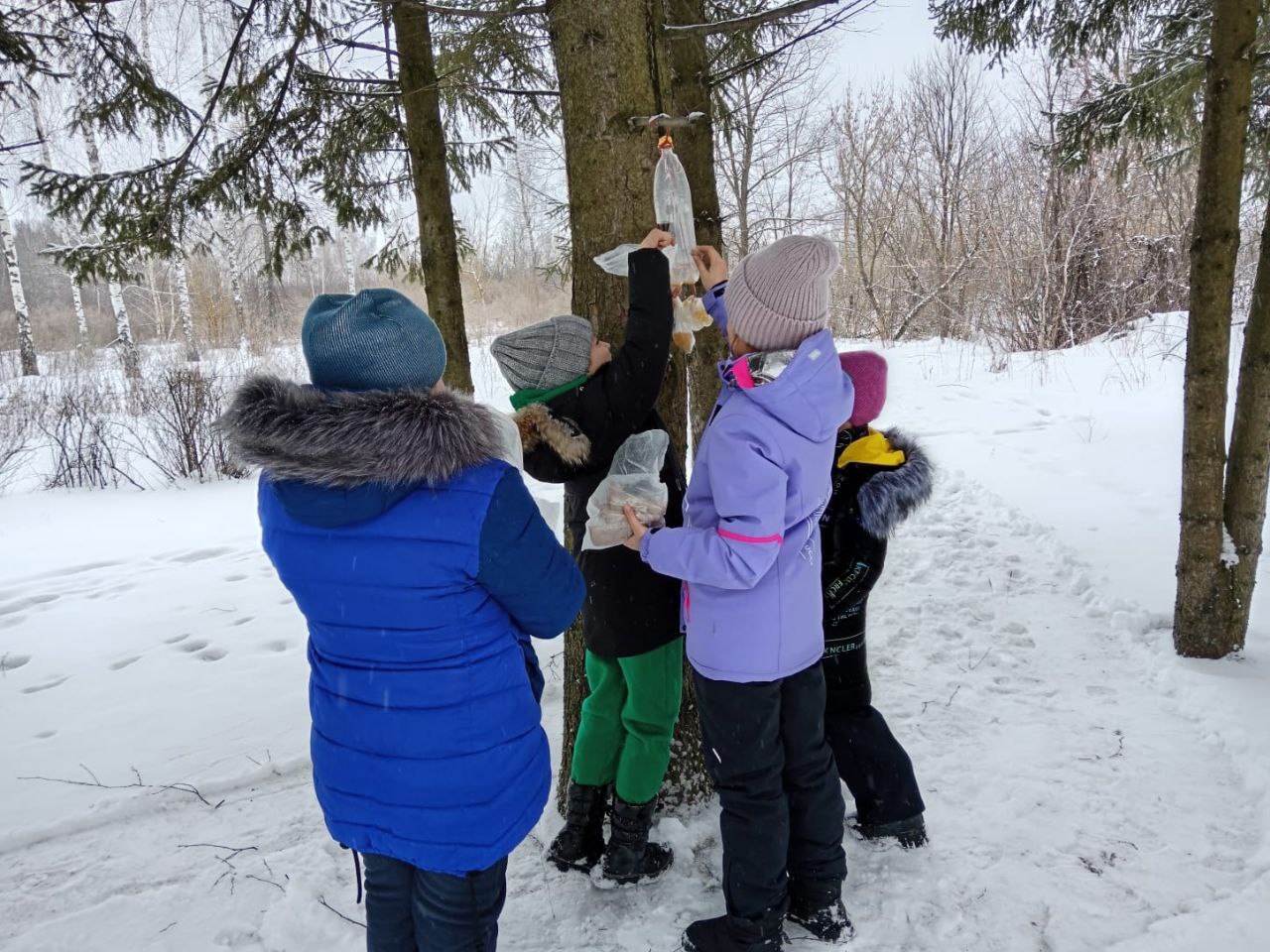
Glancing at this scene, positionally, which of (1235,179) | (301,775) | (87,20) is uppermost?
(87,20)

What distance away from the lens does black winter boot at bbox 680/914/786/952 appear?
6.40ft

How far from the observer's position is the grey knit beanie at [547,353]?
200cm

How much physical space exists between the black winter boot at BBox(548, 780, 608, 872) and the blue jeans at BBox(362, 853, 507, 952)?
60 centimetres

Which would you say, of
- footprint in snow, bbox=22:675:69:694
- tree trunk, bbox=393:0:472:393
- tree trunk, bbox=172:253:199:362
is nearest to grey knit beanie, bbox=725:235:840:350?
tree trunk, bbox=393:0:472:393

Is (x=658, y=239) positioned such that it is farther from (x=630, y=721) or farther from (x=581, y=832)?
(x=581, y=832)

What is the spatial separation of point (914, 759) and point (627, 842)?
1215 millimetres

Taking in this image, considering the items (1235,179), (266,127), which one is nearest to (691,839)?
(1235,179)

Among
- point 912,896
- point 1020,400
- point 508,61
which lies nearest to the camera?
point 912,896

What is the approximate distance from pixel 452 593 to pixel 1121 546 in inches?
177

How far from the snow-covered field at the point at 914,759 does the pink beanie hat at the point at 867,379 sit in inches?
54.4

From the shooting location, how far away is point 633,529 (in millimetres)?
1903

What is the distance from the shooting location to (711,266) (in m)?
2.25

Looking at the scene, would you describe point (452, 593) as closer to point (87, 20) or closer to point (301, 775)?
point (301, 775)

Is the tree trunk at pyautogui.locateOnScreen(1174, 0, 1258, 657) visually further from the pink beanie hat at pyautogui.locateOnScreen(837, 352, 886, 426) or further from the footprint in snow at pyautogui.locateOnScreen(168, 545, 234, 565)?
the footprint in snow at pyautogui.locateOnScreen(168, 545, 234, 565)
